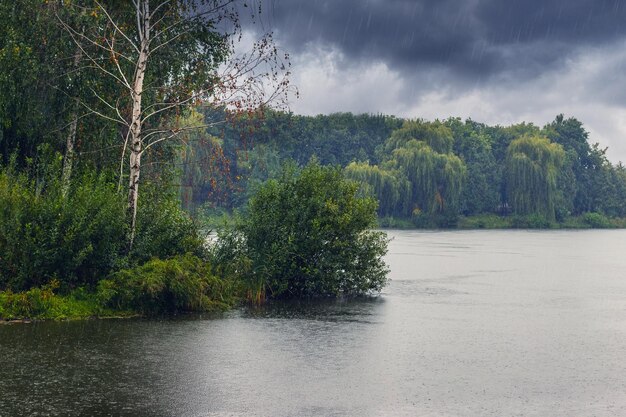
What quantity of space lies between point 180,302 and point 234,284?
2304mm

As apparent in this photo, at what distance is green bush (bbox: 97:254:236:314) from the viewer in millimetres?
18031

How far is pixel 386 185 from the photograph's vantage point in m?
91.9

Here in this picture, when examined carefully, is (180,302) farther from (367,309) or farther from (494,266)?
(494,266)

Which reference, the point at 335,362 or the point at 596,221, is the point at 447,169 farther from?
the point at 335,362

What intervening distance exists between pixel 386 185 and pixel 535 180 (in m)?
18.7

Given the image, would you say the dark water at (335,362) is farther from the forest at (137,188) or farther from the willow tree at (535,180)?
the willow tree at (535,180)

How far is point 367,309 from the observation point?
20.6 metres

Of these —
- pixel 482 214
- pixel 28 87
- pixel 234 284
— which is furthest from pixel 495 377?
pixel 482 214

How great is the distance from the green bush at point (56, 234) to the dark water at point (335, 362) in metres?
1.90

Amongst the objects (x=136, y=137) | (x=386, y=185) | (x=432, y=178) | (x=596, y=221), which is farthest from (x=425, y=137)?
(x=136, y=137)

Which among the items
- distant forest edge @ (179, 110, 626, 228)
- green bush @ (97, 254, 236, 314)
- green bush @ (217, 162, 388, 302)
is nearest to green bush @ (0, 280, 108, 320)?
green bush @ (97, 254, 236, 314)

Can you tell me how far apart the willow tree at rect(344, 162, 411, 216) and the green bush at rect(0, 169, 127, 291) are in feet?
238

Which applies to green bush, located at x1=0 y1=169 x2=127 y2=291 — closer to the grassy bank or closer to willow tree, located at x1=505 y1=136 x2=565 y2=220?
the grassy bank

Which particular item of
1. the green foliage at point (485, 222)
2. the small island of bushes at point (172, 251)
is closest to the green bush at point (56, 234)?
the small island of bushes at point (172, 251)
